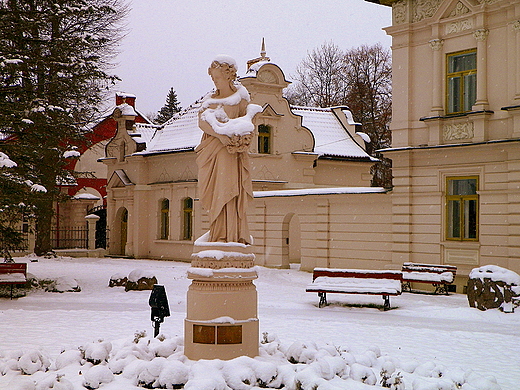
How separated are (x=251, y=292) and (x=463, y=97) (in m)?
12.9

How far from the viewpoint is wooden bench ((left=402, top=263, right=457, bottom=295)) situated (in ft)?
57.8

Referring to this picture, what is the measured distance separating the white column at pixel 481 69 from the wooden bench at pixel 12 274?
42.6 feet

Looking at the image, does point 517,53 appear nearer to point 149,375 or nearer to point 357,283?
point 357,283

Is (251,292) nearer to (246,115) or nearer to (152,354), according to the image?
(152,354)

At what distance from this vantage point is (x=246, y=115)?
8859 millimetres

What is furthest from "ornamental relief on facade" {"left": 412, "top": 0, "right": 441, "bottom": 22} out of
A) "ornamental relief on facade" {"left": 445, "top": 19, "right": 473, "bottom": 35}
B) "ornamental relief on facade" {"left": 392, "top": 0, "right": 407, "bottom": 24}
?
"ornamental relief on facade" {"left": 445, "top": 19, "right": 473, "bottom": 35}

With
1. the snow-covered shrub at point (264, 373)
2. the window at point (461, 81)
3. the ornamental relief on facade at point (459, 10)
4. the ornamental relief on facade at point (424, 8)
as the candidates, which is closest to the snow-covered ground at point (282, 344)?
the snow-covered shrub at point (264, 373)

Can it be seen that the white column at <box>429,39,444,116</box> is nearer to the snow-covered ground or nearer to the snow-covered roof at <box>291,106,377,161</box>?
the snow-covered ground

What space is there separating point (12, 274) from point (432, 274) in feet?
36.4

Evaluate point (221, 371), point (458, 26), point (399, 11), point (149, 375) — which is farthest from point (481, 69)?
point (149, 375)

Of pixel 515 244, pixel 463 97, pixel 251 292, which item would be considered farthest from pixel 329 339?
pixel 463 97

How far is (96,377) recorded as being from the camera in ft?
24.0

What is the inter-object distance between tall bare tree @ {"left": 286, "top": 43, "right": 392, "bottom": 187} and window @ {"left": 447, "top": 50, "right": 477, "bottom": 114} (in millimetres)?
21586

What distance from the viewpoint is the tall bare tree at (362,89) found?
139 feet
